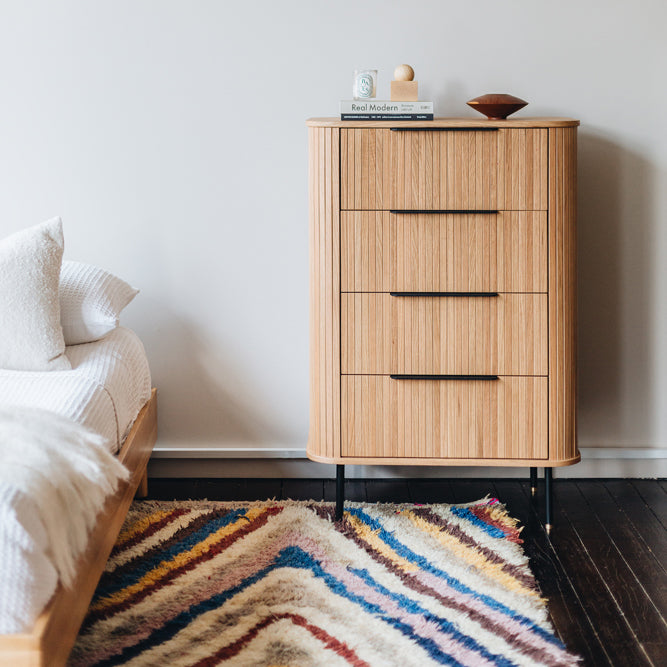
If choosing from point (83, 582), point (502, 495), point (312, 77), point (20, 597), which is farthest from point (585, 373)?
point (20, 597)

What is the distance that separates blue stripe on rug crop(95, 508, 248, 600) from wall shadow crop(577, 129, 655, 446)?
1132 mm

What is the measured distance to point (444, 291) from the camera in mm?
2033

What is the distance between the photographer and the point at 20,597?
1149mm

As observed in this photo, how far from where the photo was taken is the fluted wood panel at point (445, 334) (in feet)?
6.68

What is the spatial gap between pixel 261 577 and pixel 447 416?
62cm

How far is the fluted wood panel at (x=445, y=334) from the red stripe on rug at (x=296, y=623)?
2.20 ft

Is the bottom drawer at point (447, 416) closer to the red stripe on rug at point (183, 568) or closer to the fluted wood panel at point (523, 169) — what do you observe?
the red stripe on rug at point (183, 568)

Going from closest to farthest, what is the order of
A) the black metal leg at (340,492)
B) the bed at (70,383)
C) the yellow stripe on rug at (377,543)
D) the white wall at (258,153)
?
1. the bed at (70,383)
2. the yellow stripe on rug at (377,543)
3. the black metal leg at (340,492)
4. the white wall at (258,153)

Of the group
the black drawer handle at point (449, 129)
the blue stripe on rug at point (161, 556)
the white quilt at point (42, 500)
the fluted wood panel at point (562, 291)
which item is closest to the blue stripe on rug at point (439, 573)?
the blue stripe on rug at point (161, 556)

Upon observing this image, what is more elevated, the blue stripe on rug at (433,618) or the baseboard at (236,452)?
the baseboard at (236,452)

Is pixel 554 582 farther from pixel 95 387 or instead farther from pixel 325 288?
pixel 95 387

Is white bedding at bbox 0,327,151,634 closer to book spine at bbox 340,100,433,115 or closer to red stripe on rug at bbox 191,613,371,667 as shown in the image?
red stripe on rug at bbox 191,613,371,667

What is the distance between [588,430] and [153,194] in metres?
1.52

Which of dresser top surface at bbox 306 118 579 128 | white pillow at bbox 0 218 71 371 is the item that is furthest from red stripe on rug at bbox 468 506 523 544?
white pillow at bbox 0 218 71 371
